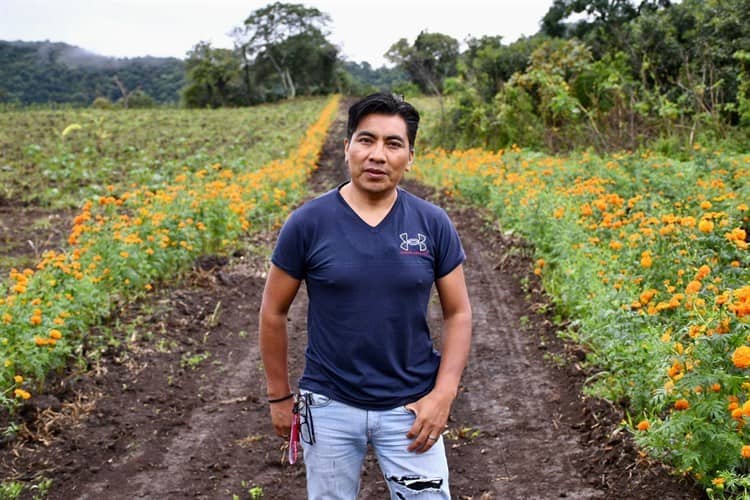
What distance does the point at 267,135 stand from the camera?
99.5 feet

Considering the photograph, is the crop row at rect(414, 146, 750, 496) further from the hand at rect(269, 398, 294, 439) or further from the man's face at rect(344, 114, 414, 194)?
the hand at rect(269, 398, 294, 439)

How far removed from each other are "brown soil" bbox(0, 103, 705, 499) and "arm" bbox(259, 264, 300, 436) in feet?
5.40

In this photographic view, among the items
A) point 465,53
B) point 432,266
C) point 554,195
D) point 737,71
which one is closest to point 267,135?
point 465,53

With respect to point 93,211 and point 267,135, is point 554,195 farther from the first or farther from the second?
point 267,135

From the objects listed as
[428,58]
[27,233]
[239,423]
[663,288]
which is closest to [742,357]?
[663,288]

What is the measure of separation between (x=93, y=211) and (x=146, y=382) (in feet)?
23.8

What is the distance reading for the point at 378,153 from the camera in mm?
2217

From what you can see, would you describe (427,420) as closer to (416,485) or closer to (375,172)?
(416,485)

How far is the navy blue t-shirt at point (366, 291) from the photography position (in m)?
2.15

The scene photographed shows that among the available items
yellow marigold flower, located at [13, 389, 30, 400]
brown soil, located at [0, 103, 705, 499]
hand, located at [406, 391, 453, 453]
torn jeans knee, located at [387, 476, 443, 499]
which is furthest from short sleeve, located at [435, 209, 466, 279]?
yellow marigold flower, located at [13, 389, 30, 400]

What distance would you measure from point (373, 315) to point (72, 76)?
74.8 metres

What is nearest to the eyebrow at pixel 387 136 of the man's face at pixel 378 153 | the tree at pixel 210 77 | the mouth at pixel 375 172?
the man's face at pixel 378 153

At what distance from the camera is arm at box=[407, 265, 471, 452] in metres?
2.18

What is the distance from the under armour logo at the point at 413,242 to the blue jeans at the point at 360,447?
51 cm
